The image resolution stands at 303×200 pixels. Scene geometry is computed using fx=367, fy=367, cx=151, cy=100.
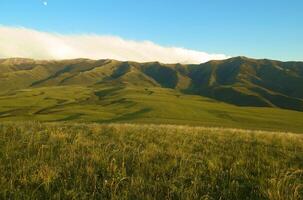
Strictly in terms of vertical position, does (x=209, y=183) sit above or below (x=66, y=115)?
above

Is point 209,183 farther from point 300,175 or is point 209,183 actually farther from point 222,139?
point 222,139

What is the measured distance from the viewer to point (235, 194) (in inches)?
262

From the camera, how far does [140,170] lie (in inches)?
311

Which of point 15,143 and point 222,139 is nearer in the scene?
point 15,143

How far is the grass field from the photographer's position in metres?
6.62

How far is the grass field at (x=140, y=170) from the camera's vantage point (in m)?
6.62

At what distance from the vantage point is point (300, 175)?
26.6 feet

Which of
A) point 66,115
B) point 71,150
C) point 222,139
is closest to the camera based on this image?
point 71,150

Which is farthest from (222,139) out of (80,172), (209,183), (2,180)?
(2,180)

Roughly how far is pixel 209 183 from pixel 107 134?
6763 mm

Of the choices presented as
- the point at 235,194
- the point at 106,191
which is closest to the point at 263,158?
the point at 235,194

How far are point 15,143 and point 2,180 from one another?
3125mm

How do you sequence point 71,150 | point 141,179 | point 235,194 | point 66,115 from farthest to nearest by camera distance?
1. point 66,115
2. point 71,150
3. point 141,179
4. point 235,194

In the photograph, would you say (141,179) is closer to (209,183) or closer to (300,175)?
(209,183)
